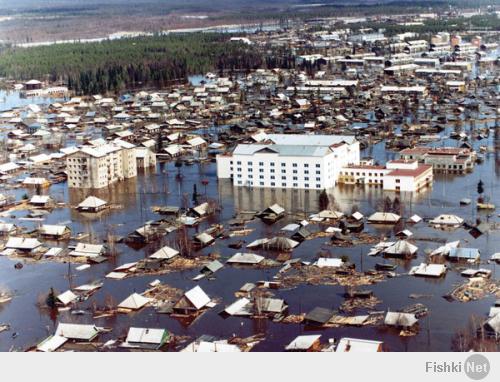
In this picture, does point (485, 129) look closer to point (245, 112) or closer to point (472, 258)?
point (245, 112)

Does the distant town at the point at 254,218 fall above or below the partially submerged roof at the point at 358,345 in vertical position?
below

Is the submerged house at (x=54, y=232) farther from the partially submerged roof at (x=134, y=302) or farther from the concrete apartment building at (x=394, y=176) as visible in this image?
the concrete apartment building at (x=394, y=176)

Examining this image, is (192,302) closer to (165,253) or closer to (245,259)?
(245,259)

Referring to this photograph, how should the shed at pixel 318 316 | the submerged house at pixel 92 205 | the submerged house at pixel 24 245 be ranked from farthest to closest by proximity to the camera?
1. the submerged house at pixel 92 205
2. the submerged house at pixel 24 245
3. the shed at pixel 318 316

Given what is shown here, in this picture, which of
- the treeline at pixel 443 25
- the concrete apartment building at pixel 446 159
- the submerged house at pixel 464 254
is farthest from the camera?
the treeline at pixel 443 25

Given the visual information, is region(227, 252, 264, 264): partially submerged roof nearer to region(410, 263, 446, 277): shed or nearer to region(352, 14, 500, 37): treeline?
region(410, 263, 446, 277): shed

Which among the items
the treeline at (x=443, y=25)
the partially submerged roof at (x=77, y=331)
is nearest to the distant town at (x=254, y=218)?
the partially submerged roof at (x=77, y=331)
